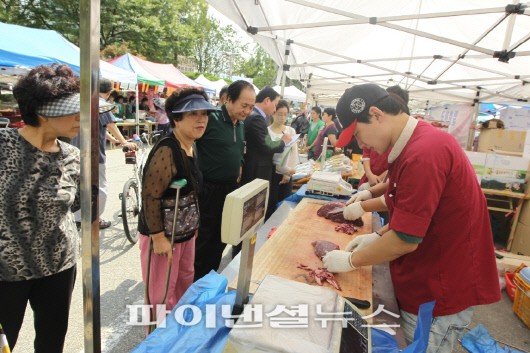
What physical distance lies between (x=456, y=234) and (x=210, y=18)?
4166cm

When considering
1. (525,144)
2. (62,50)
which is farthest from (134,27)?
(525,144)

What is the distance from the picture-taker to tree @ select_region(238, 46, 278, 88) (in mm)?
47997

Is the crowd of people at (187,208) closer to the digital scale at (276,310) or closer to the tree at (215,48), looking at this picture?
the digital scale at (276,310)

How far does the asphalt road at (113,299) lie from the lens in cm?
245

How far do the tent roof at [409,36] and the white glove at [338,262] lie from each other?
9.21 feet

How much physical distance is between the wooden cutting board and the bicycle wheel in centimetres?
247

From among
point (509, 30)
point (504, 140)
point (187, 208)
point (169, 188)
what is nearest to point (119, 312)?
point (187, 208)

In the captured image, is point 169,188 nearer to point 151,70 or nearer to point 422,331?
point 422,331

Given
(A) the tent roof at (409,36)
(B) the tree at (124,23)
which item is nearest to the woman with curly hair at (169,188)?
(A) the tent roof at (409,36)

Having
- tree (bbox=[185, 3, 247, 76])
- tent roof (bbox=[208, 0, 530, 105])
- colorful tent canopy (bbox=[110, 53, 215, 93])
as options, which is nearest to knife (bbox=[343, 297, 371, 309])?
tent roof (bbox=[208, 0, 530, 105])

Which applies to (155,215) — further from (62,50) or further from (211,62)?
(211,62)

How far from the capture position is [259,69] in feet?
161

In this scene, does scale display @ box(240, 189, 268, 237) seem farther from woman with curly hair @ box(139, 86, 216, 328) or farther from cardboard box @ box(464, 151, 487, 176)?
cardboard box @ box(464, 151, 487, 176)

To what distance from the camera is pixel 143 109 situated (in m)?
18.2
